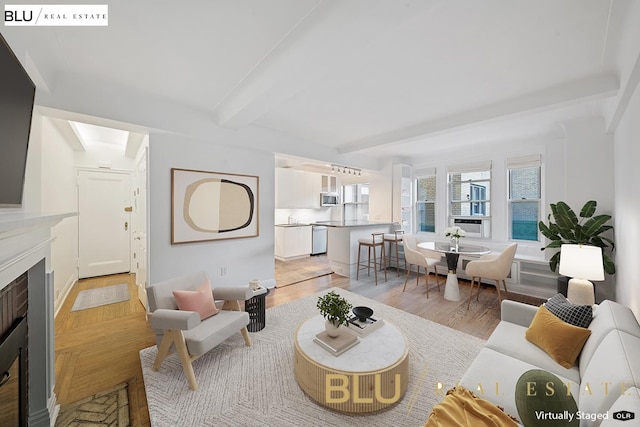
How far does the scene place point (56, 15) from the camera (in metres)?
1.67

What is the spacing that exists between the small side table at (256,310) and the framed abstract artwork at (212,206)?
4.15 ft

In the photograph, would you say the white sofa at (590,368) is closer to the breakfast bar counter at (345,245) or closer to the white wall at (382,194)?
the breakfast bar counter at (345,245)

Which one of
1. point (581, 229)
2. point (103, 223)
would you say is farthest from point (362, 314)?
point (103, 223)

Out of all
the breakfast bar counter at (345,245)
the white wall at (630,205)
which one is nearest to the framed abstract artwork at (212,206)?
the breakfast bar counter at (345,245)

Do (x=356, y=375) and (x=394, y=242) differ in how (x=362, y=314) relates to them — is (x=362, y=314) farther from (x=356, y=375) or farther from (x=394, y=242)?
(x=394, y=242)

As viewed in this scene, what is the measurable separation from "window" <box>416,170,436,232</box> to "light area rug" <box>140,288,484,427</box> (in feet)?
11.2

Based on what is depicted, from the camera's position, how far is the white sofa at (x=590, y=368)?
3.34 feet

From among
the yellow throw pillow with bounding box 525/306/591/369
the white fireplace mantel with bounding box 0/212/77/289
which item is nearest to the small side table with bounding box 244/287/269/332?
the white fireplace mantel with bounding box 0/212/77/289

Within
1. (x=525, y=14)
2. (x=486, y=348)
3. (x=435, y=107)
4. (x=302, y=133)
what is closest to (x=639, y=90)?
(x=525, y=14)

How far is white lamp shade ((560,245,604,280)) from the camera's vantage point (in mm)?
2268

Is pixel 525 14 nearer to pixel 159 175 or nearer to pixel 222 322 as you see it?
pixel 222 322

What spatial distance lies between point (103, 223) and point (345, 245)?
477 cm

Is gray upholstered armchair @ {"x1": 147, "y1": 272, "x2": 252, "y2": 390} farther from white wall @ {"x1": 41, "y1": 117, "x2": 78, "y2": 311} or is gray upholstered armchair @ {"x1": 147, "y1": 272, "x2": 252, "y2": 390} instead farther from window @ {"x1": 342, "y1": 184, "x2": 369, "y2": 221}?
window @ {"x1": 342, "y1": 184, "x2": 369, "y2": 221}

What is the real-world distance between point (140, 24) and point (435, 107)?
312 cm
